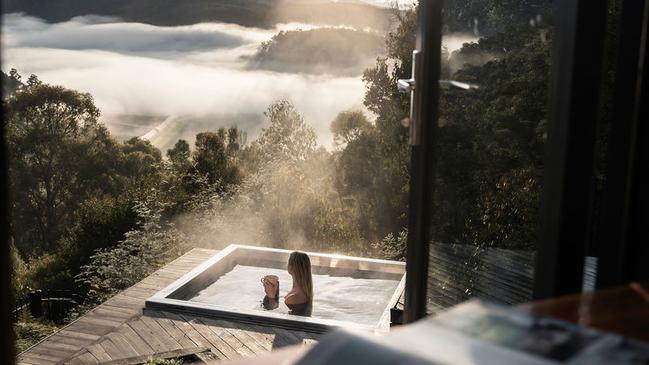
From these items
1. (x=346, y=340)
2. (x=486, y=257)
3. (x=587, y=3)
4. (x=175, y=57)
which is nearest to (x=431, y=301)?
(x=486, y=257)

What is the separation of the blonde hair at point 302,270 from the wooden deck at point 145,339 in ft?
2.66

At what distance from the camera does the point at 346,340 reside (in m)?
0.77

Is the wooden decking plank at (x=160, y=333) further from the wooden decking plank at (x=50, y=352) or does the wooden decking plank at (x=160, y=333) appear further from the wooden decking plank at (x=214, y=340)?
the wooden decking plank at (x=50, y=352)

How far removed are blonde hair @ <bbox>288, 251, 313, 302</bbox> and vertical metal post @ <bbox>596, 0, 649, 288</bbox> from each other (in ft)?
11.5

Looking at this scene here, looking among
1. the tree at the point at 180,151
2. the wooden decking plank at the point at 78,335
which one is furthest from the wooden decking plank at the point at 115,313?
the tree at the point at 180,151

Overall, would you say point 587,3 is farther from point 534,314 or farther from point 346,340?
point 346,340

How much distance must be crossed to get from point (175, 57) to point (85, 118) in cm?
248

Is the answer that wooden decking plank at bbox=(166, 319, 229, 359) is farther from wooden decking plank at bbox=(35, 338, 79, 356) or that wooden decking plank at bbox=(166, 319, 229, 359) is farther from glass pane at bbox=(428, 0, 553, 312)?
glass pane at bbox=(428, 0, 553, 312)

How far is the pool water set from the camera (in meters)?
5.68

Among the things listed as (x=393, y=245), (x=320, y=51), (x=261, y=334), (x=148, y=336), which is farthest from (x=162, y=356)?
(x=320, y=51)

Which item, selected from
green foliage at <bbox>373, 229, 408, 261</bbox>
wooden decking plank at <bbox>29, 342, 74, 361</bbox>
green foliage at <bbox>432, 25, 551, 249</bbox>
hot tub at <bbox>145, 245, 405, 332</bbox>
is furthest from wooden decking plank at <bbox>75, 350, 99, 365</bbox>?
green foliage at <bbox>373, 229, 408, 261</bbox>

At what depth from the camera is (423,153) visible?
78.7 inches

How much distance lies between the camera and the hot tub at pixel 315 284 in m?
5.51

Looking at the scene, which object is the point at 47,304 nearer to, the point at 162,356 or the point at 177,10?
the point at 162,356
